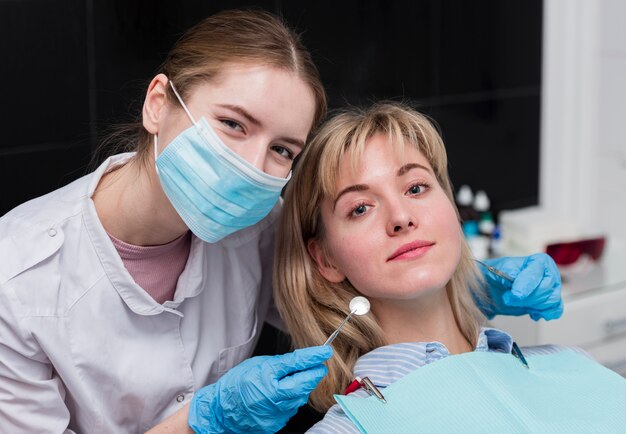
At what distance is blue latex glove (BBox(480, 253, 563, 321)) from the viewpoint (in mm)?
1990

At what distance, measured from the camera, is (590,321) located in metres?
2.75

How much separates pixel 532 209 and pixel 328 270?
1620mm

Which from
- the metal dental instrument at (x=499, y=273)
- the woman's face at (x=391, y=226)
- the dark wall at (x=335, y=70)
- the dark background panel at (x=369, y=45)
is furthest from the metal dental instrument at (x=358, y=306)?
the dark background panel at (x=369, y=45)

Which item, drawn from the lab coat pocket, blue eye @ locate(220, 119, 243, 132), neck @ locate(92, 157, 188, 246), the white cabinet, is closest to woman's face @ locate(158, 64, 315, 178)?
blue eye @ locate(220, 119, 243, 132)

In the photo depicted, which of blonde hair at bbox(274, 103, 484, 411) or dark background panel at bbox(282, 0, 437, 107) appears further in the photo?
dark background panel at bbox(282, 0, 437, 107)

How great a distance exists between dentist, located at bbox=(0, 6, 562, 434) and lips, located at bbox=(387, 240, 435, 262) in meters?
0.25

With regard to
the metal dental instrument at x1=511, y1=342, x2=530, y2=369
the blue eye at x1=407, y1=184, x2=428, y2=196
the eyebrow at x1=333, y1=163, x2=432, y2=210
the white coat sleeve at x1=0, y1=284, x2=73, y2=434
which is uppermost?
the eyebrow at x1=333, y1=163, x2=432, y2=210

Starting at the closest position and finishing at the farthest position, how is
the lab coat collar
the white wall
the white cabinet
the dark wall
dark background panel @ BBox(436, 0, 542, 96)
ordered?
1. the lab coat collar
2. the dark wall
3. the white cabinet
4. dark background panel @ BBox(436, 0, 542, 96)
5. the white wall

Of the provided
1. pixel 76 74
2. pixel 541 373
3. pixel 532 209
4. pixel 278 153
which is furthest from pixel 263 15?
pixel 532 209

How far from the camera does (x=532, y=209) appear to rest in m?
3.32

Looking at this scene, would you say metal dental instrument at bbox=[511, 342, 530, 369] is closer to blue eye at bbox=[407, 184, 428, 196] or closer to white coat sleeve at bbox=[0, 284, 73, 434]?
blue eye at bbox=[407, 184, 428, 196]

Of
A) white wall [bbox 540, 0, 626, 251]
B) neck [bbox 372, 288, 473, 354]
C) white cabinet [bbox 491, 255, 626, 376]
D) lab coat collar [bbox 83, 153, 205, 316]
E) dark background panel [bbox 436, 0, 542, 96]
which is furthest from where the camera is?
white wall [bbox 540, 0, 626, 251]

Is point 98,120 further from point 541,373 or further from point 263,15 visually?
point 541,373

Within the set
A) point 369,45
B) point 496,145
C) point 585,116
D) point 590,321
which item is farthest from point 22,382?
point 585,116
